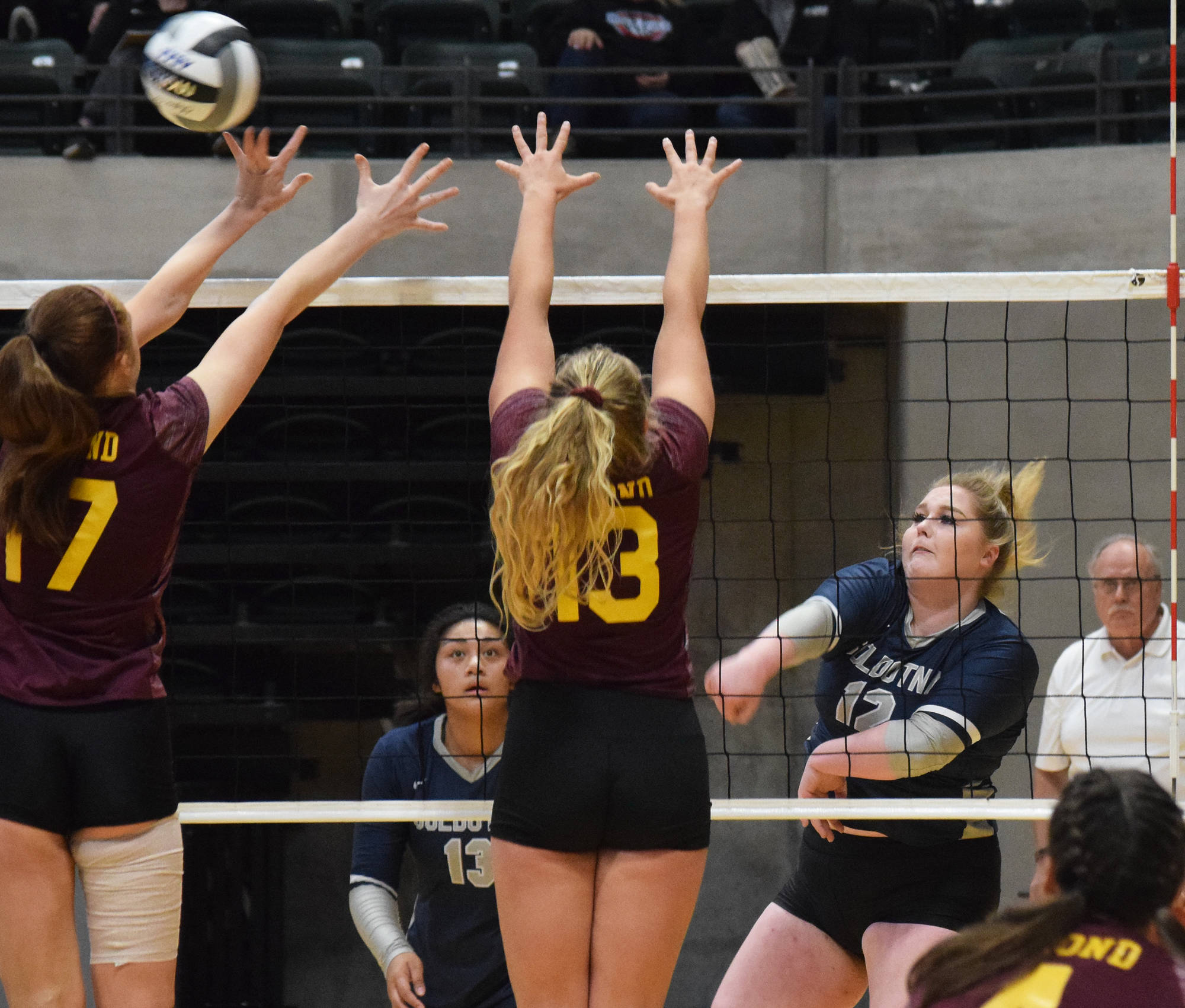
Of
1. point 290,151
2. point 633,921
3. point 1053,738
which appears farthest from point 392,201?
point 1053,738

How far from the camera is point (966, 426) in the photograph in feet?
24.4

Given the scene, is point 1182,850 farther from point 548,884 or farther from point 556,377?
point 556,377

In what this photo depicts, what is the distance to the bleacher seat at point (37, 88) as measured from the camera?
293 inches

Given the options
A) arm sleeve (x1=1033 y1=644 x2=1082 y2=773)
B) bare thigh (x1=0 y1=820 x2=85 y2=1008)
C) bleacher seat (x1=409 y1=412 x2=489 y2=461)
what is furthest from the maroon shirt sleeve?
bleacher seat (x1=409 y1=412 x2=489 y2=461)

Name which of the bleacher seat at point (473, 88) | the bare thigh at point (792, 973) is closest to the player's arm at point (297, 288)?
the bare thigh at point (792, 973)

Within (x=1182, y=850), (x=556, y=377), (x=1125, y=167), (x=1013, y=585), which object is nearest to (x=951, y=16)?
(x=1125, y=167)

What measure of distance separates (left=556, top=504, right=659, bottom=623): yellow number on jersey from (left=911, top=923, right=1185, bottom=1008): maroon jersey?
0.93 meters

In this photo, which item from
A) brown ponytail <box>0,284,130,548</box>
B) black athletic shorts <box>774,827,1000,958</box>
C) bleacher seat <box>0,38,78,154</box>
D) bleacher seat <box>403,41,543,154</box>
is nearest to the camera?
brown ponytail <box>0,284,130,548</box>

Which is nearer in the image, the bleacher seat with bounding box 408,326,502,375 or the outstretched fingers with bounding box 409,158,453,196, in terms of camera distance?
the outstretched fingers with bounding box 409,158,453,196

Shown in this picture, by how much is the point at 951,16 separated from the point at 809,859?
6.54 meters

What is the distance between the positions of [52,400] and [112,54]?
5.61 metres

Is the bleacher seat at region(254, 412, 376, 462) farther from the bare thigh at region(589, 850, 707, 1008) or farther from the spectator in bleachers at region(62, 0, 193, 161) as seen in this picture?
the bare thigh at region(589, 850, 707, 1008)

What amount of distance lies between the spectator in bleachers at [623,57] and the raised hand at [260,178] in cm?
456

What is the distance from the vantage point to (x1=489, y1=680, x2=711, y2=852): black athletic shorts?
2646 mm
